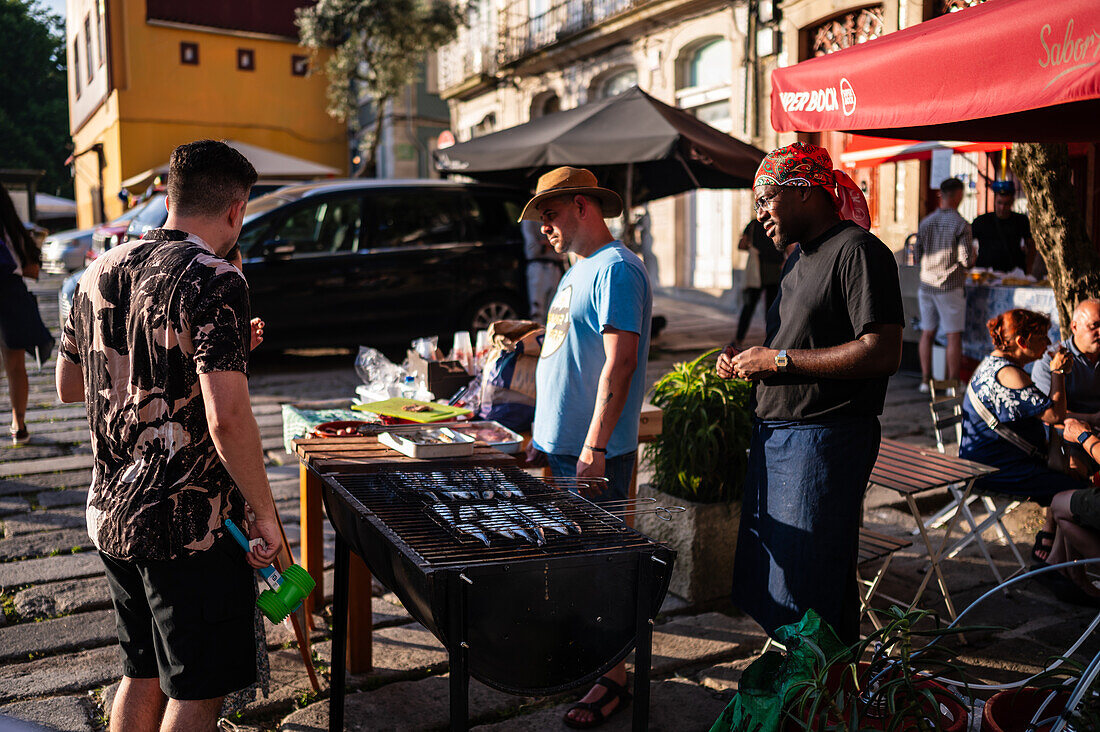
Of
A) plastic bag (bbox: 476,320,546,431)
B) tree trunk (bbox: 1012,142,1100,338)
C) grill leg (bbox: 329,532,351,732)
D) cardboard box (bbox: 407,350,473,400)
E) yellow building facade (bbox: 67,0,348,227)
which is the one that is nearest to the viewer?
grill leg (bbox: 329,532,351,732)

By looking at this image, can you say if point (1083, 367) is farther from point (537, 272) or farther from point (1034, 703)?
point (537, 272)

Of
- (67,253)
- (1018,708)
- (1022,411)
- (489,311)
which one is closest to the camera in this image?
(1018,708)

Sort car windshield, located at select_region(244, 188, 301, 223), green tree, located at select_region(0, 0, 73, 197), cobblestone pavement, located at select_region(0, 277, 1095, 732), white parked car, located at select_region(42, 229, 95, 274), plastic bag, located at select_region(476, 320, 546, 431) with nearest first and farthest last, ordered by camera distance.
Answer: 1. cobblestone pavement, located at select_region(0, 277, 1095, 732)
2. plastic bag, located at select_region(476, 320, 546, 431)
3. car windshield, located at select_region(244, 188, 301, 223)
4. white parked car, located at select_region(42, 229, 95, 274)
5. green tree, located at select_region(0, 0, 73, 197)

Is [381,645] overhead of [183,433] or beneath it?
beneath

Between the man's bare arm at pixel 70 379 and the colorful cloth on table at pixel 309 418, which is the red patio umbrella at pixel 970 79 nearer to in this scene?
the colorful cloth on table at pixel 309 418

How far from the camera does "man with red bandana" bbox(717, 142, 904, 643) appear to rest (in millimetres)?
2883

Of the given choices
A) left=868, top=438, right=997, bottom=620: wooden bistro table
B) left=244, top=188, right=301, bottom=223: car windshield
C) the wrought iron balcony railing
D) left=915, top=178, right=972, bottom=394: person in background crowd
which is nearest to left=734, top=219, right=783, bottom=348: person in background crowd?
left=915, top=178, right=972, bottom=394: person in background crowd

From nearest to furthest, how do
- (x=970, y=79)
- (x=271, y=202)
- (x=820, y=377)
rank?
1. (x=820, y=377)
2. (x=970, y=79)
3. (x=271, y=202)

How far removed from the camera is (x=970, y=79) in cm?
311

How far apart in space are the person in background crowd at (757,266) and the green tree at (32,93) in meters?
42.6

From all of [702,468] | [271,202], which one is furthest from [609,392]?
[271,202]

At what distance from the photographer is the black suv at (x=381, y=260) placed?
9.72m

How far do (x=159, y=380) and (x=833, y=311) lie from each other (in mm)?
1921

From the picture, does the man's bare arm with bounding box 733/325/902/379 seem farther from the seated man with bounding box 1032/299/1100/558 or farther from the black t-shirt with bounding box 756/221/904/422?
the seated man with bounding box 1032/299/1100/558
